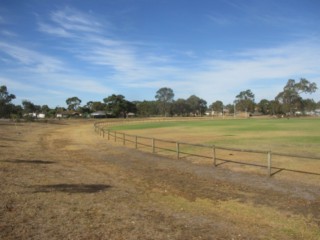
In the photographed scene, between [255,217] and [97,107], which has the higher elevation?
[97,107]

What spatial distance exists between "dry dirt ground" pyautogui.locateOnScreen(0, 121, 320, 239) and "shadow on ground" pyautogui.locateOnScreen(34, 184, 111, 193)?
30 mm

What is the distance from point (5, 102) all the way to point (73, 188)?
107734 mm

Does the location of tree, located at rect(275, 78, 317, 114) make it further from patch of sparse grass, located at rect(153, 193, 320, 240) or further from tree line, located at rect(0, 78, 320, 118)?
patch of sparse grass, located at rect(153, 193, 320, 240)

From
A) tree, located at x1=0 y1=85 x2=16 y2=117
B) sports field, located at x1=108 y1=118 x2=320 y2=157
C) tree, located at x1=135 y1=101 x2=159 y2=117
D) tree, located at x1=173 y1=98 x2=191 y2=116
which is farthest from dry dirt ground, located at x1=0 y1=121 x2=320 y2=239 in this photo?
tree, located at x1=173 y1=98 x2=191 y2=116

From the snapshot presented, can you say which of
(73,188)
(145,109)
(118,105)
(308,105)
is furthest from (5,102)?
(308,105)

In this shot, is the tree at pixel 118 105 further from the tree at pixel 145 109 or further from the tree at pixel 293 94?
the tree at pixel 293 94

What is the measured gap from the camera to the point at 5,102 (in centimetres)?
10694

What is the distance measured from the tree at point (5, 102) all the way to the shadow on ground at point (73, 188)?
334ft

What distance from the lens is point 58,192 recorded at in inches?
390

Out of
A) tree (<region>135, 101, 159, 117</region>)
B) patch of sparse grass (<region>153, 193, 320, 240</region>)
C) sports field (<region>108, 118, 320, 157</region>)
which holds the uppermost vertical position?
tree (<region>135, 101, 159, 117</region>)

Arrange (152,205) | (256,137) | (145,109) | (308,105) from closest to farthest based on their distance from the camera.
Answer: (152,205) → (256,137) → (308,105) → (145,109)

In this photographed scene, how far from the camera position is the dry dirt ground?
6.74 metres

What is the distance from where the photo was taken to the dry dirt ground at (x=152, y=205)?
674 cm

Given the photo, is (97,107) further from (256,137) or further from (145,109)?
(256,137)
